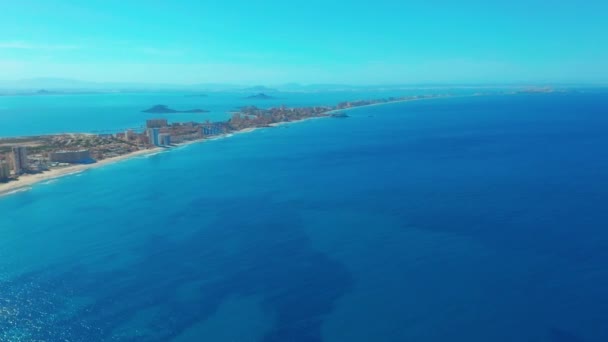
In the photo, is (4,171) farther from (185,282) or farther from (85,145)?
(185,282)

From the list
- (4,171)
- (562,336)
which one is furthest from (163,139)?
(562,336)

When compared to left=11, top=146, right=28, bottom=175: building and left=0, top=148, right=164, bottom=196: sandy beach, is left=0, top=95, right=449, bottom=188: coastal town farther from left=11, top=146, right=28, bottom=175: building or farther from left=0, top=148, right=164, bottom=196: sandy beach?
left=0, top=148, right=164, bottom=196: sandy beach

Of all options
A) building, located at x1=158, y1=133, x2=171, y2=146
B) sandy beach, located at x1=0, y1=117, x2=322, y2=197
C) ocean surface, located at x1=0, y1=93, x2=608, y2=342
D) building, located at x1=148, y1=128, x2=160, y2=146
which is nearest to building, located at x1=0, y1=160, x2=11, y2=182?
sandy beach, located at x1=0, y1=117, x2=322, y2=197

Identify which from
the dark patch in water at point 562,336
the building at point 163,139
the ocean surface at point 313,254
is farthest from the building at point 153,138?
the dark patch in water at point 562,336

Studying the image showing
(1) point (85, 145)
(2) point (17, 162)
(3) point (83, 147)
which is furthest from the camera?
(1) point (85, 145)

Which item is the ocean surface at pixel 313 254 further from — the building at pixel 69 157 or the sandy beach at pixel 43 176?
the building at pixel 69 157

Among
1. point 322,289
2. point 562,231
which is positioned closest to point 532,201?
point 562,231
